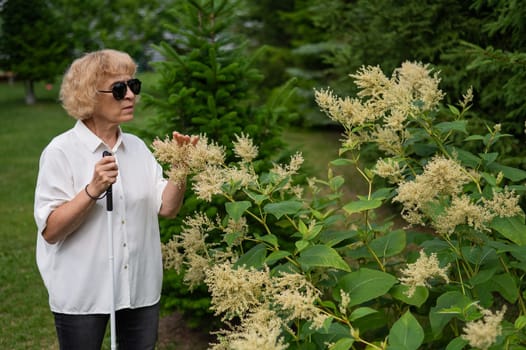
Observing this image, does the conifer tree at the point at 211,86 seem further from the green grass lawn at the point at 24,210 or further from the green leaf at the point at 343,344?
the green leaf at the point at 343,344

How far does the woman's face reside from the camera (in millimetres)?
2768

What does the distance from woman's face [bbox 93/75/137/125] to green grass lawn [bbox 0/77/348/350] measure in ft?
6.72

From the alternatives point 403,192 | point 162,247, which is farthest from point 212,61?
point 403,192

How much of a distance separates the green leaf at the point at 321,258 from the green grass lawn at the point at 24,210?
7.72ft

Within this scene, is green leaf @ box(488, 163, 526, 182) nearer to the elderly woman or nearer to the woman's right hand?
the elderly woman

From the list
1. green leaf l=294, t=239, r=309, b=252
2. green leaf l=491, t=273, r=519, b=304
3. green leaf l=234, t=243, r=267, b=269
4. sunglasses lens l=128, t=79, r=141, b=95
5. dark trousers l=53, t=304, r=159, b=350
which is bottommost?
dark trousers l=53, t=304, r=159, b=350

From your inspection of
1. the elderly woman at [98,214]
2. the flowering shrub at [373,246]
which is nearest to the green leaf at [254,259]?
the flowering shrub at [373,246]

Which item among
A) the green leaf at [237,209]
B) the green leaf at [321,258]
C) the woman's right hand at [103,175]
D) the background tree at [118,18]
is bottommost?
the background tree at [118,18]

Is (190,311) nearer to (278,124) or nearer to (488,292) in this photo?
(278,124)

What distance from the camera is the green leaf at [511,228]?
2432 millimetres

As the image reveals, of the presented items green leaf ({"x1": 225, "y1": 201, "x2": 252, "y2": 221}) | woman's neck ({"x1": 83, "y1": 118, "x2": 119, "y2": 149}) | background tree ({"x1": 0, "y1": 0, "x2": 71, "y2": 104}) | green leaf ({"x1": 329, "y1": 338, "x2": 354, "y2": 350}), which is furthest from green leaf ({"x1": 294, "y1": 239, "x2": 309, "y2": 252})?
background tree ({"x1": 0, "y1": 0, "x2": 71, "y2": 104})

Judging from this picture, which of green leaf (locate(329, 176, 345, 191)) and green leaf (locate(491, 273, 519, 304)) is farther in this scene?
green leaf (locate(329, 176, 345, 191))

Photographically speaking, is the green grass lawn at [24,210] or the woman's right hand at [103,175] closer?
the woman's right hand at [103,175]

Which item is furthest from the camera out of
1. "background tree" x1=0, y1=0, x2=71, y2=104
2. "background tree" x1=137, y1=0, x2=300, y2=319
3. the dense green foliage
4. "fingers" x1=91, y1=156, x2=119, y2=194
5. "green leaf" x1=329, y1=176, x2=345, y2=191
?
"background tree" x1=0, y1=0, x2=71, y2=104
